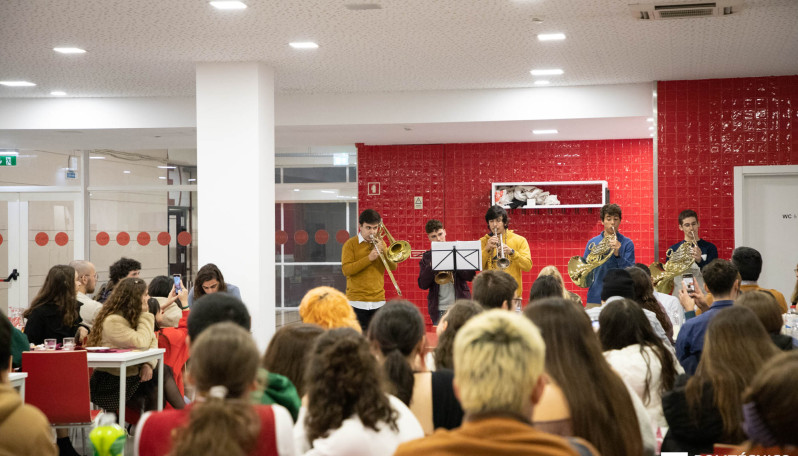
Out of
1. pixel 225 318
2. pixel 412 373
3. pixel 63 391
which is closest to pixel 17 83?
pixel 63 391

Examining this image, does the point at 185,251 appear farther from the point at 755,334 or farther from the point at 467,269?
the point at 755,334

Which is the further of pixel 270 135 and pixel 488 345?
pixel 270 135

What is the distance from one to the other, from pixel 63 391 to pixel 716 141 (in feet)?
20.5

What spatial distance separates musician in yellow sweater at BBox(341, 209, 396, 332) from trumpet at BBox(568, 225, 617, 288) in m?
1.76

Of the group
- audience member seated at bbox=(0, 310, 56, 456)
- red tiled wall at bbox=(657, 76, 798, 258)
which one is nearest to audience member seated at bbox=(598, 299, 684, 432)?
audience member seated at bbox=(0, 310, 56, 456)

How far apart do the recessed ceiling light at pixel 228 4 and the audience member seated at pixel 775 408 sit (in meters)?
4.40

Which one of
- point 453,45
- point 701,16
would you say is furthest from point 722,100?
point 453,45

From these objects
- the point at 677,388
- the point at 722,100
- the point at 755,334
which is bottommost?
the point at 677,388

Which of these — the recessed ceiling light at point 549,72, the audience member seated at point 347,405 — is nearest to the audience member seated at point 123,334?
the audience member seated at point 347,405

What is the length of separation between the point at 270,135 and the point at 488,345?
237 inches

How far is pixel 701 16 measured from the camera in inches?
223

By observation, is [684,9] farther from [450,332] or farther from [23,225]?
[23,225]

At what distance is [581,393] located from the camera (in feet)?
7.70

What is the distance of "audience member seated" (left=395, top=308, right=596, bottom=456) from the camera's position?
61.8 inches
